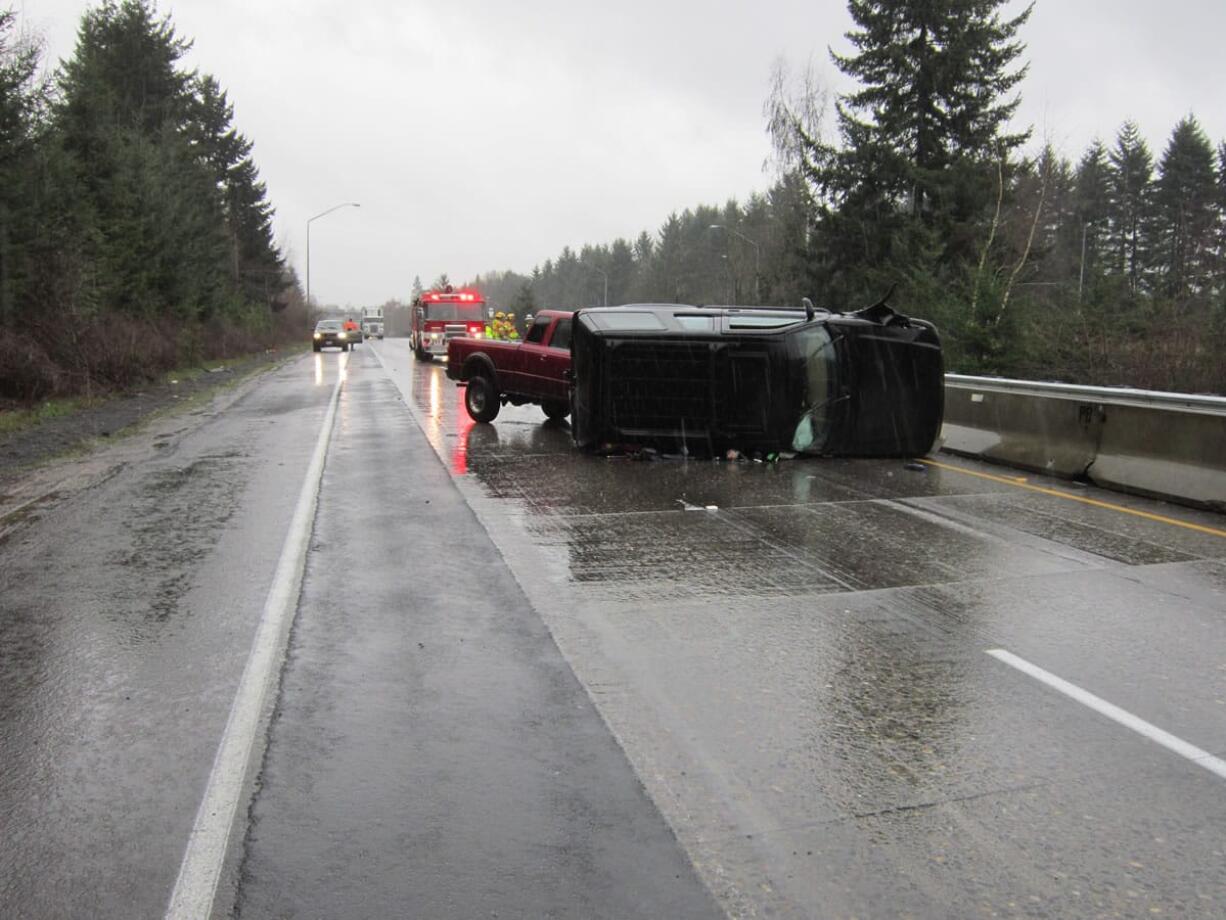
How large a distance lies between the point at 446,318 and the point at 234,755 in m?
35.6

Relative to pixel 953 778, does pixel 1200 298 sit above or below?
above

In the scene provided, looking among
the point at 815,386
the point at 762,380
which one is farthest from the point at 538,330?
the point at 815,386

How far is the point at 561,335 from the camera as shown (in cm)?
1630

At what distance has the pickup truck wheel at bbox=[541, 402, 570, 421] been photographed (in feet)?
54.0

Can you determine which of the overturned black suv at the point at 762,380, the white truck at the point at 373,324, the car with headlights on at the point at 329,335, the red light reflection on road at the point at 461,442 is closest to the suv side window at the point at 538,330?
the red light reflection on road at the point at 461,442

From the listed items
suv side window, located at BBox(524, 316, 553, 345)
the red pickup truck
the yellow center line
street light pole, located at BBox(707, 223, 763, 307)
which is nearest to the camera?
the yellow center line

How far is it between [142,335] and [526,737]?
25.4 metres

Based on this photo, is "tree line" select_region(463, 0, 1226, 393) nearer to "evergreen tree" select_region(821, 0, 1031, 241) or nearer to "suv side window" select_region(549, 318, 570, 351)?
"evergreen tree" select_region(821, 0, 1031, 241)

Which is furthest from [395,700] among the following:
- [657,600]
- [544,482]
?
[544,482]

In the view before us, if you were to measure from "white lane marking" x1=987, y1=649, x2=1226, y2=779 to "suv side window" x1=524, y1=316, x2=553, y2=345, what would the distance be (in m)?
12.1

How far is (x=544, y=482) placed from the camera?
1129cm

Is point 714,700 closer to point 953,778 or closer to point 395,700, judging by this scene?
point 953,778

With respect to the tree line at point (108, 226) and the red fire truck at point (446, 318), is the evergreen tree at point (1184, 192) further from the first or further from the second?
the tree line at point (108, 226)

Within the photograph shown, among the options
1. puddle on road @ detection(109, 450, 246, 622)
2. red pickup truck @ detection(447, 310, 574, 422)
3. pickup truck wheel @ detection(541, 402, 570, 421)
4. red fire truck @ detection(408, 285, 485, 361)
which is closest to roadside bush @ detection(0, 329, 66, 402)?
red pickup truck @ detection(447, 310, 574, 422)
